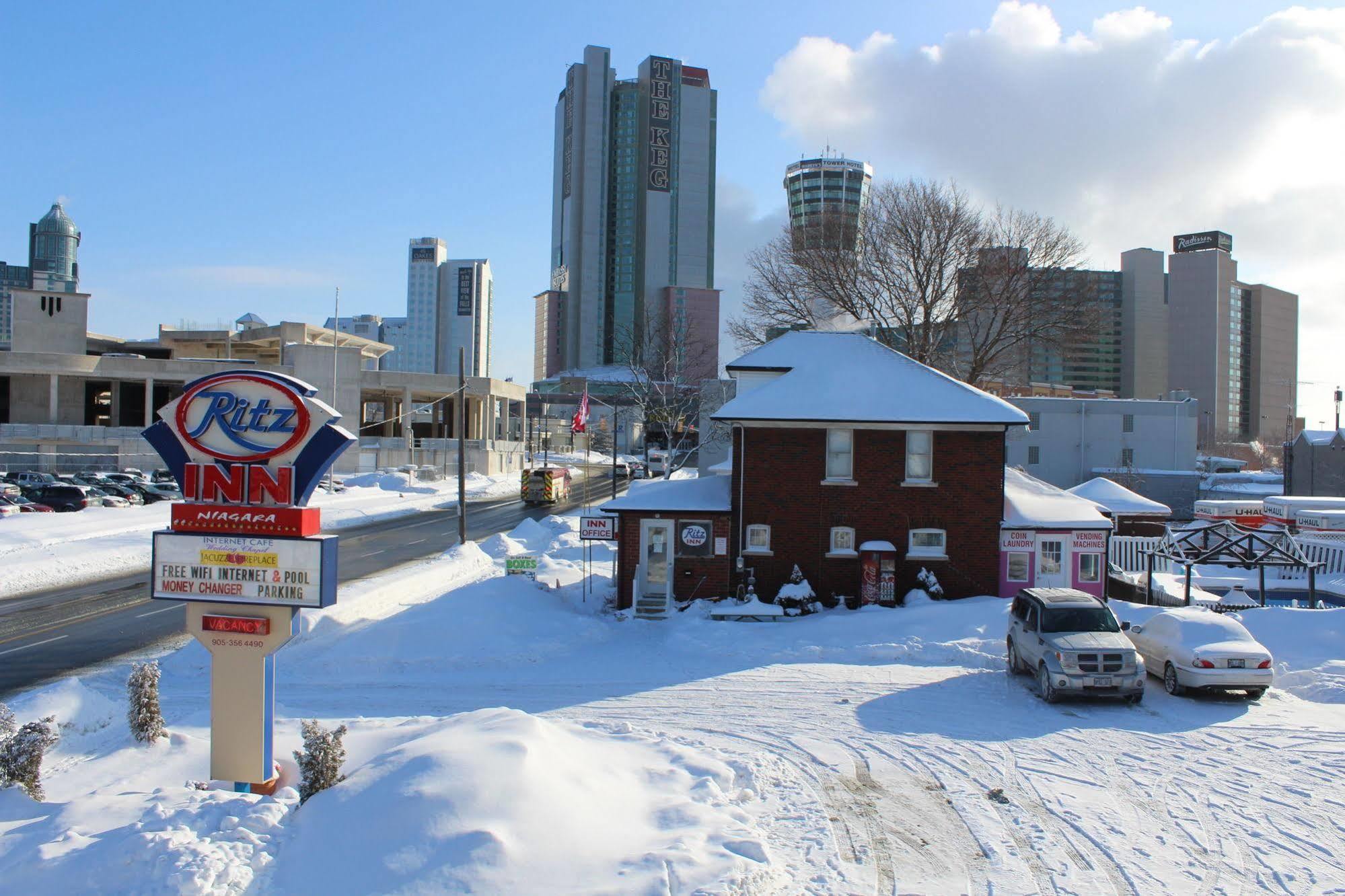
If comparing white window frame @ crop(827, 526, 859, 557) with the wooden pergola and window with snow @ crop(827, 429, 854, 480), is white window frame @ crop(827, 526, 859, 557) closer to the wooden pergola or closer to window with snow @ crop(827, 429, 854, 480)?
window with snow @ crop(827, 429, 854, 480)

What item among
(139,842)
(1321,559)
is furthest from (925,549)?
(1321,559)

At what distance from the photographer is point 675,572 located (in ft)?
75.9

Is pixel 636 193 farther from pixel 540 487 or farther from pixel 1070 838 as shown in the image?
pixel 1070 838

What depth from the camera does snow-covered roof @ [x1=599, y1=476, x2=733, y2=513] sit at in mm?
23125

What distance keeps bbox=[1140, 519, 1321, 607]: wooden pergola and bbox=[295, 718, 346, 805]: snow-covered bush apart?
2095 centimetres

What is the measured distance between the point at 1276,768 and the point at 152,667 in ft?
49.6

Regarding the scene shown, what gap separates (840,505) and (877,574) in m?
2.04

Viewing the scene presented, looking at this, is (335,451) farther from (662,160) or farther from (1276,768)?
(662,160)

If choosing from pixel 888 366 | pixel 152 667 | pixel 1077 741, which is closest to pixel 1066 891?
pixel 1077 741

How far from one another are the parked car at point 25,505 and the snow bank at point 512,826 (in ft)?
141

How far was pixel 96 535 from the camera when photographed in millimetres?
38156

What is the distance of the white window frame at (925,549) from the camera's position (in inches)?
917

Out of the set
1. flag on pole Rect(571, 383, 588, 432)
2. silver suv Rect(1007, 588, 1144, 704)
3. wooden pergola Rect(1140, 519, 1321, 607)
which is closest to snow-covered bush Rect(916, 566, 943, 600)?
silver suv Rect(1007, 588, 1144, 704)

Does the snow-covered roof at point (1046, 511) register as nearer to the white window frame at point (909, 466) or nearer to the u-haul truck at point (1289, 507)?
the white window frame at point (909, 466)
